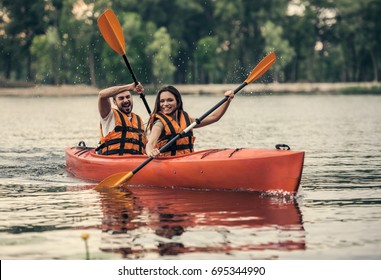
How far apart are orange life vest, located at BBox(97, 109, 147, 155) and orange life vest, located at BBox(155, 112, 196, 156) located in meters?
0.56

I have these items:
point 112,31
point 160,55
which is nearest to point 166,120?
point 112,31

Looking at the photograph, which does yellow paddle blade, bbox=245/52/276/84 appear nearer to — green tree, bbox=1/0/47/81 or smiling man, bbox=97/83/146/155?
smiling man, bbox=97/83/146/155

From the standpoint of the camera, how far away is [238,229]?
10.2 meters

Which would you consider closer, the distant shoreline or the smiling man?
the smiling man

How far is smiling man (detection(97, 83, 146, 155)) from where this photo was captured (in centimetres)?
1348

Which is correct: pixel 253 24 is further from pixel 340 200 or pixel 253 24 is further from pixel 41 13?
pixel 340 200

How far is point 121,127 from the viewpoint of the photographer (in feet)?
44.7

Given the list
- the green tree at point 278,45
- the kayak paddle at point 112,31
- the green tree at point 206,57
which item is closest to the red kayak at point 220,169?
the kayak paddle at point 112,31

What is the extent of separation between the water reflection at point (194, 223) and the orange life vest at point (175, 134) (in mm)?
537

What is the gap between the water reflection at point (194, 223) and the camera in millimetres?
9305

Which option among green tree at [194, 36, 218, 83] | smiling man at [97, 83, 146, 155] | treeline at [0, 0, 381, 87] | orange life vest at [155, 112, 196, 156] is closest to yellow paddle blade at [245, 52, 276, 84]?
orange life vest at [155, 112, 196, 156]
